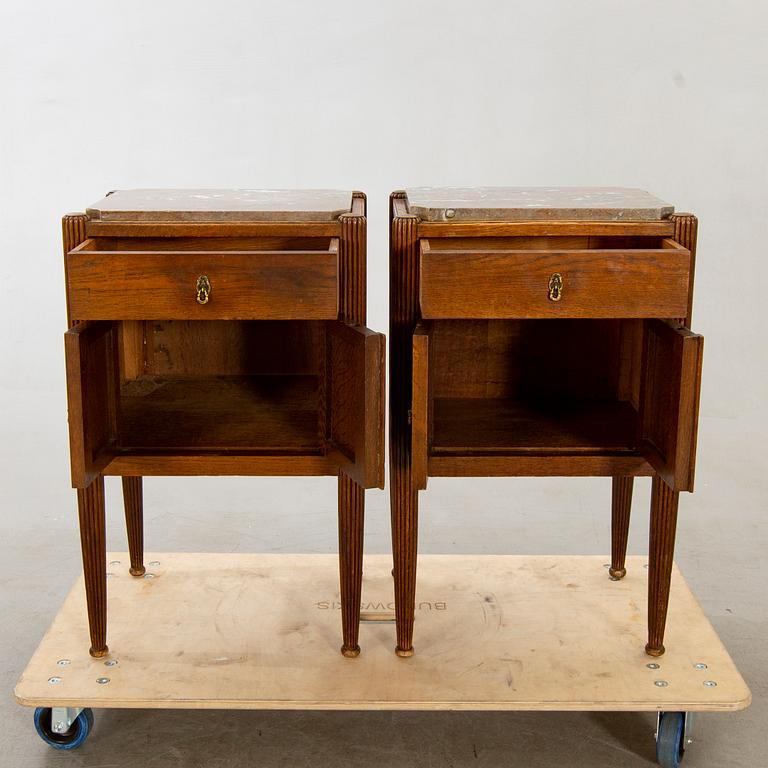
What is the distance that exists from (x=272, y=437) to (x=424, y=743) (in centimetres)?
64

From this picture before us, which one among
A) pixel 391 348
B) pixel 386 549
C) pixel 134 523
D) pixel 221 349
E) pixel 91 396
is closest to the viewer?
pixel 91 396

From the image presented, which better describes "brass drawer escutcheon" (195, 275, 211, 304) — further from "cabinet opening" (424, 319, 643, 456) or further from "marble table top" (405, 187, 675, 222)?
"cabinet opening" (424, 319, 643, 456)

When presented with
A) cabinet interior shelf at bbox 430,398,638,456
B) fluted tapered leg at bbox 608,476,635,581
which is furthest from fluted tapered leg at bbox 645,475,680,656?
fluted tapered leg at bbox 608,476,635,581

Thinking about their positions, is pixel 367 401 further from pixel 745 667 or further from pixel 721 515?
pixel 721 515

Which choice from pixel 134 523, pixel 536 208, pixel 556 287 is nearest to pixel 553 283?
pixel 556 287

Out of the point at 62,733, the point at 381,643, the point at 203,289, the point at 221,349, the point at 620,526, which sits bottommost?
the point at 62,733

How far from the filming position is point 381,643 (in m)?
2.58

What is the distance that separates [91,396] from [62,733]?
65 cm

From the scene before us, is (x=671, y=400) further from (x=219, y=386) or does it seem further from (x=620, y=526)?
(x=219, y=386)

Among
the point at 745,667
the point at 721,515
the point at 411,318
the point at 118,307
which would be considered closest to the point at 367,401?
the point at 411,318

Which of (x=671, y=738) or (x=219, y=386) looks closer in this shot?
(x=671, y=738)

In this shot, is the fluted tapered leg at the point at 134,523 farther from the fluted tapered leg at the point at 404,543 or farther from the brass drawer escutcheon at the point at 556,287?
the brass drawer escutcheon at the point at 556,287

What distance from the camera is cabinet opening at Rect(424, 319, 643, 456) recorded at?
2.56m

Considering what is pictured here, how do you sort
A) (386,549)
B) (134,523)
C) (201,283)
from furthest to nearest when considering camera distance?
(386,549)
(134,523)
(201,283)
